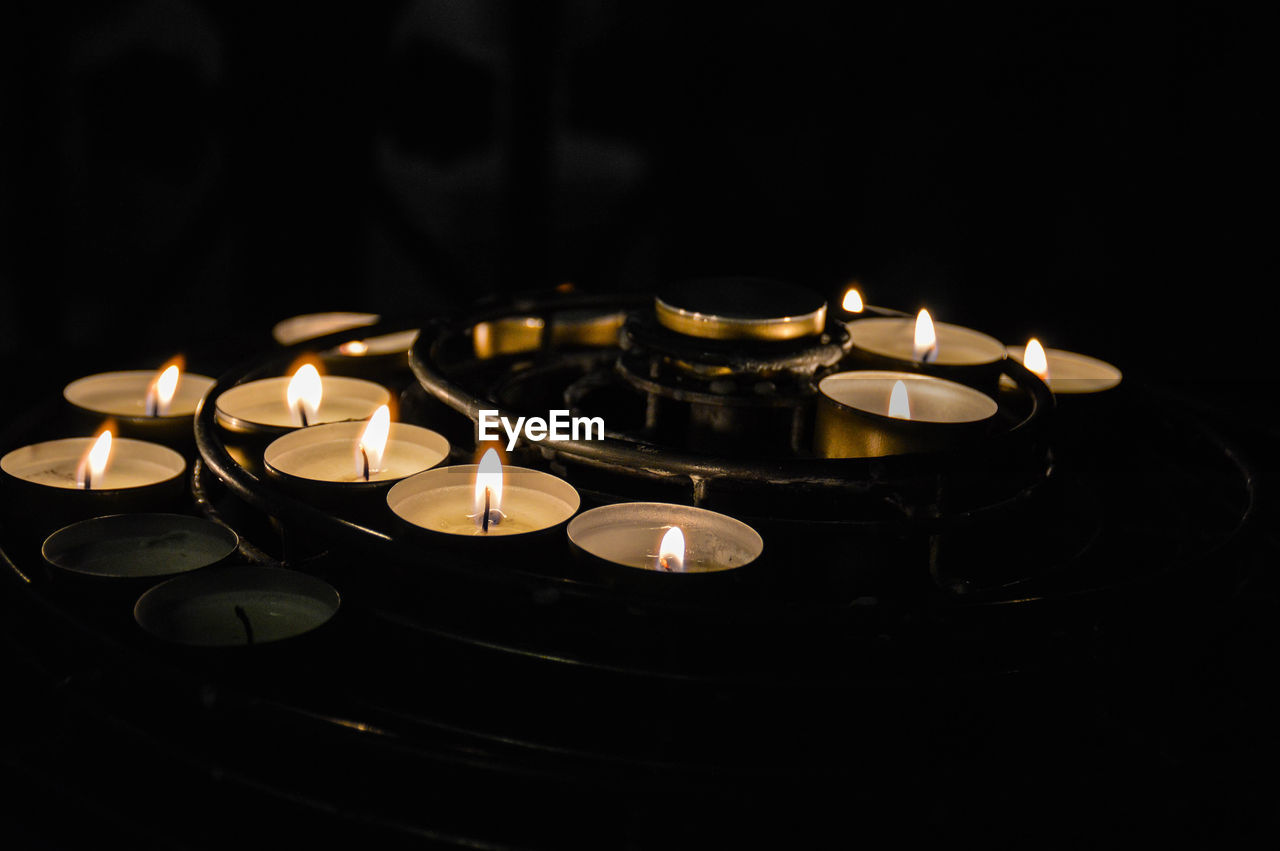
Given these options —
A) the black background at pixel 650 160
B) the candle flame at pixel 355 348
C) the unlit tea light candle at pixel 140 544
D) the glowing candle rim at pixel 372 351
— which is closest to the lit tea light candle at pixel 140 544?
the unlit tea light candle at pixel 140 544

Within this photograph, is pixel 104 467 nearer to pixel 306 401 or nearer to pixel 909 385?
pixel 306 401

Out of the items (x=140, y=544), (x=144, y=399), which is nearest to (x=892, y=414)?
(x=140, y=544)

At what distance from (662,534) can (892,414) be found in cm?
35

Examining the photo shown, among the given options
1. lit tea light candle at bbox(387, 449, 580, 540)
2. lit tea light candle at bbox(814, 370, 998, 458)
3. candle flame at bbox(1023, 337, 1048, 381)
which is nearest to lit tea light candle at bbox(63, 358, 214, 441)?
lit tea light candle at bbox(387, 449, 580, 540)

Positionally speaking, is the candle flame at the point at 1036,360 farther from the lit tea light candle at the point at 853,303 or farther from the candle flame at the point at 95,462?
the candle flame at the point at 95,462

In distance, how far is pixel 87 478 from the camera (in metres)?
1.40

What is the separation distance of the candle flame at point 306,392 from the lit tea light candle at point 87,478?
167mm

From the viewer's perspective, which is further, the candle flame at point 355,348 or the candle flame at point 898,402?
the candle flame at point 355,348

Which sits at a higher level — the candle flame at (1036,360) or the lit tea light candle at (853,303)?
the lit tea light candle at (853,303)

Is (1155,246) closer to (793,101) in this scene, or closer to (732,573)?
(793,101)

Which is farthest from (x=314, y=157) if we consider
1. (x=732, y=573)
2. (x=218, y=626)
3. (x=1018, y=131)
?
(x=732, y=573)

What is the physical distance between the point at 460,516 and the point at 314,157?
2.17 meters

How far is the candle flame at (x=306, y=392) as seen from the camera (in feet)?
5.10

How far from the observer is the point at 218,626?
1114mm
